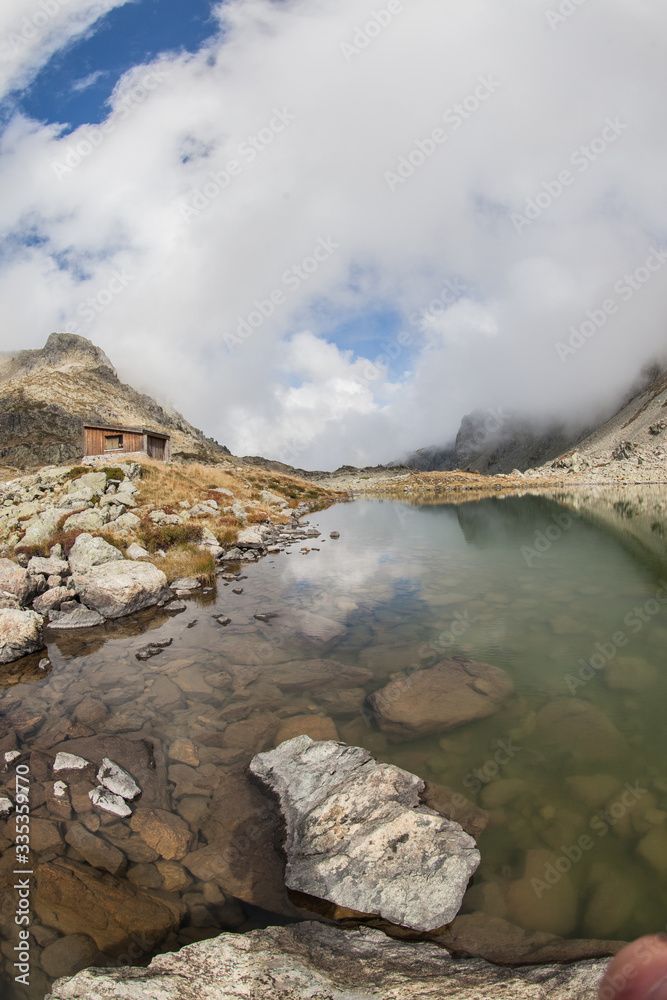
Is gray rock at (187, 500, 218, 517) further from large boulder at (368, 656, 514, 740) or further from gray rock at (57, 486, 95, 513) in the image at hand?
large boulder at (368, 656, 514, 740)

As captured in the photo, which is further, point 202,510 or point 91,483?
point 202,510

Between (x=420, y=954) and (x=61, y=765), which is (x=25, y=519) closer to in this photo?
(x=61, y=765)

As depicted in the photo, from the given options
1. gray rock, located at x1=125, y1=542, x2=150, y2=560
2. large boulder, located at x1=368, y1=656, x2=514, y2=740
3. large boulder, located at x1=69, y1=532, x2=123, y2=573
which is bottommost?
gray rock, located at x1=125, y1=542, x2=150, y2=560

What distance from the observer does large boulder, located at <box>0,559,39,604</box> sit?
19422 millimetres

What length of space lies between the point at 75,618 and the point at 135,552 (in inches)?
264

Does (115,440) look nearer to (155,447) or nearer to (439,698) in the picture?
(155,447)

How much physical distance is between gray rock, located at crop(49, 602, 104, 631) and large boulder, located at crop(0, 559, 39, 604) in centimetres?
165

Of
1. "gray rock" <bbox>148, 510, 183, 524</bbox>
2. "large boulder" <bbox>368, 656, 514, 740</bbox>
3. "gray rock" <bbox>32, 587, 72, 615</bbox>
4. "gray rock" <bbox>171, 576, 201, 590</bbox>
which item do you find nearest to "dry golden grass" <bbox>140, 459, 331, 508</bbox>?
"gray rock" <bbox>148, 510, 183, 524</bbox>

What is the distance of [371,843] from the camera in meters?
6.82

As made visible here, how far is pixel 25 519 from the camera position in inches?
1161

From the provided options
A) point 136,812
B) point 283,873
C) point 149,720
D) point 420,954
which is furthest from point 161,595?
point 420,954

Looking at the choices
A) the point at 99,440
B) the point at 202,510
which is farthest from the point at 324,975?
the point at 99,440

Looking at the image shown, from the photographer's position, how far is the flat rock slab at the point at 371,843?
620 centimetres

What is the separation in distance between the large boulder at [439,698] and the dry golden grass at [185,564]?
50.1ft
